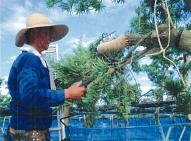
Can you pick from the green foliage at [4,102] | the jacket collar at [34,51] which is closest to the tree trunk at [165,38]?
the jacket collar at [34,51]

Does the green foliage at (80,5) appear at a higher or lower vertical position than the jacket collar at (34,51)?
higher

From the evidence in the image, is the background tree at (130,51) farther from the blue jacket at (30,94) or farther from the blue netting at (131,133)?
the blue netting at (131,133)

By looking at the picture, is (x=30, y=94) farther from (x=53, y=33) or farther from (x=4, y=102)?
(x=4, y=102)

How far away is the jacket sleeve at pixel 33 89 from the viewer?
1917mm

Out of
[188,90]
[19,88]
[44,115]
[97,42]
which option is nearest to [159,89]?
[188,90]

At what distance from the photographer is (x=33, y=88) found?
1919 millimetres

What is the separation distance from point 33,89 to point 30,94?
0.02 meters

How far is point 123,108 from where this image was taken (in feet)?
8.21

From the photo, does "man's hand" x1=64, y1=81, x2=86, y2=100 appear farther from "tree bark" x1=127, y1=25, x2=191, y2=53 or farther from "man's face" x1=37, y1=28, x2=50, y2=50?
"tree bark" x1=127, y1=25, x2=191, y2=53

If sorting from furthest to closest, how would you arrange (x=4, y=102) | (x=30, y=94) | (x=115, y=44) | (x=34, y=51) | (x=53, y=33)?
(x=4, y=102) → (x=115, y=44) → (x=53, y=33) → (x=34, y=51) → (x=30, y=94)

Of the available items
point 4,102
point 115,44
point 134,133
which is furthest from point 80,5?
point 4,102

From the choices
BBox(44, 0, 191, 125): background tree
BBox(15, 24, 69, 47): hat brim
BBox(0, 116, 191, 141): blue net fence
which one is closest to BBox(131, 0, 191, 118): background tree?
BBox(44, 0, 191, 125): background tree

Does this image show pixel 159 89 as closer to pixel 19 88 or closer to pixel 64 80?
pixel 64 80

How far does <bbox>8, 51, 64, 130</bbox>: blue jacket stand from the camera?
1932 millimetres
